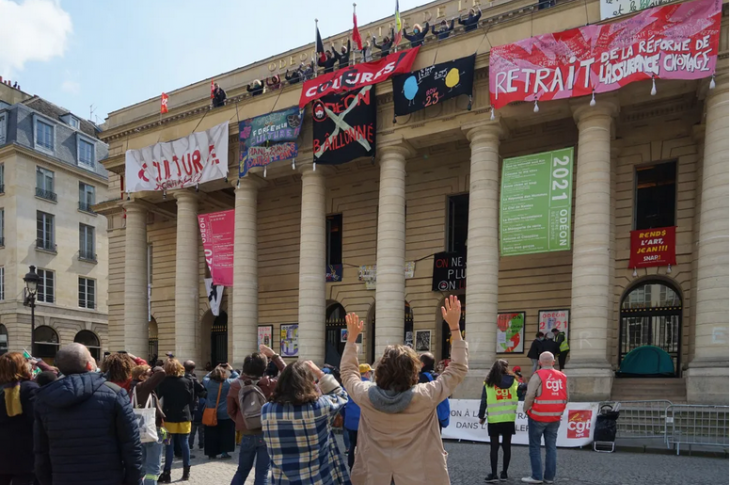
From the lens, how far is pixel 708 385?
12.5 m

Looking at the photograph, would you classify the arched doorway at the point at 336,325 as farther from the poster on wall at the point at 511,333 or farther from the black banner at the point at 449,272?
the poster on wall at the point at 511,333

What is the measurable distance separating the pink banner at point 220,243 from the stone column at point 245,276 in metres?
0.46

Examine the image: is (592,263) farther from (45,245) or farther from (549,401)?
(45,245)

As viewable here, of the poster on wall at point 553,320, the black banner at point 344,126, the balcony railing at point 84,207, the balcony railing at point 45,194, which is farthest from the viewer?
the balcony railing at point 84,207

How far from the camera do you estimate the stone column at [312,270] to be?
60.5 feet

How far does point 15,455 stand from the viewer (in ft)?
16.2

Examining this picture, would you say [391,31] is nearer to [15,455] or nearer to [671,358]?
[671,358]

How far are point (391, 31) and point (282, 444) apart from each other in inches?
735

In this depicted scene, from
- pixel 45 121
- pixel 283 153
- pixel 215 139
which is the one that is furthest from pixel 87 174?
pixel 283 153

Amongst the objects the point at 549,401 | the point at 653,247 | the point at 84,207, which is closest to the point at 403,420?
the point at 549,401

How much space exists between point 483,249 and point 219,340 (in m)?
15.9

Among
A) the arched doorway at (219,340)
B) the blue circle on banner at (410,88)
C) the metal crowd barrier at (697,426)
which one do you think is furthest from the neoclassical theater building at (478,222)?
the metal crowd barrier at (697,426)

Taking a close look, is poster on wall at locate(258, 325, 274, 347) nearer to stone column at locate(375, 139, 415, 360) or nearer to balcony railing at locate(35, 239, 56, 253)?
stone column at locate(375, 139, 415, 360)

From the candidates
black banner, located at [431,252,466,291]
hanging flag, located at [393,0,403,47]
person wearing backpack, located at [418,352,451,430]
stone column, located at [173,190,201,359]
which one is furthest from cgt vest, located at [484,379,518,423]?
stone column, located at [173,190,201,359]
